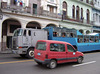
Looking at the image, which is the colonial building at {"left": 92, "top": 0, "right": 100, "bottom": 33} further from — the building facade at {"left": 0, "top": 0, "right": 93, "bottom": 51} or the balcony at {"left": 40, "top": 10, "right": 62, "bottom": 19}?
the balcony at {"left": 40, "top": 10, "right": 62, "bottom": 19}

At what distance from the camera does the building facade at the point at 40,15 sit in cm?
1561

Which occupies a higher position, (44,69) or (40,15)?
(40,15)

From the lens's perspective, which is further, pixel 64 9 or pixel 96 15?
pixel 96 15

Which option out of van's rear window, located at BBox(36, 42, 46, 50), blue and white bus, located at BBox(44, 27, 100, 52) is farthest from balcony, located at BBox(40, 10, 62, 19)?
van's rear window, located at BBox(36, 42, 46, 50)

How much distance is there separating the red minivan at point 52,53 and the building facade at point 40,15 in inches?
350

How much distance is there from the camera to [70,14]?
23812mm

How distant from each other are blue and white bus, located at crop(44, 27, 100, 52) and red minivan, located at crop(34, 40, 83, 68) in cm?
439

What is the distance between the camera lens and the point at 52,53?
6.96 meters

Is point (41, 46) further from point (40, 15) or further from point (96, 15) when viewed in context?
point (96, 15)

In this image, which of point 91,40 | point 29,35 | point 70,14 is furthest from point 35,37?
point 70,14

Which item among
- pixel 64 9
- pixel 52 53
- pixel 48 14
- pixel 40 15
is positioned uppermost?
pixel 64 9

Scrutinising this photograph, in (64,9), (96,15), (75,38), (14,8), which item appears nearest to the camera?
(75,38)

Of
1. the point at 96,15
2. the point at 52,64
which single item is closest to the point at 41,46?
the point at 52,64

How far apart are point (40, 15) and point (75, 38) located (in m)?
7.30
